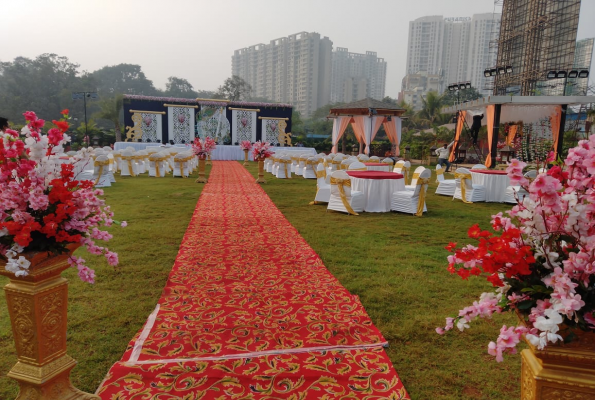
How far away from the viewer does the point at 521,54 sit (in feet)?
103

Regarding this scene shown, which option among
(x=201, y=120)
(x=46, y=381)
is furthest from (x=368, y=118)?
(x=46, y=381)

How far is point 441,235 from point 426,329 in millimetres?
2836

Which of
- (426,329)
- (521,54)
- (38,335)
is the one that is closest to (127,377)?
(38,335)

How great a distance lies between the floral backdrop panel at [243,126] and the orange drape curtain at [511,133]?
13.0 meters

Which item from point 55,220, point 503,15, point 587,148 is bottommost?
point 55,220

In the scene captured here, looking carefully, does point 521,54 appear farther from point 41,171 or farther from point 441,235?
point 41,171

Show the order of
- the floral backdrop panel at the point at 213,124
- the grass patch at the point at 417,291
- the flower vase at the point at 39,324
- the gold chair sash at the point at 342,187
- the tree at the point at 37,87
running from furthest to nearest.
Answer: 1. the tree at the point at 37,87
2. the floral backdrop panel at the point at 213,124
3. the gold chair sash at the point at 342,187
4. the grass patch at the point at 417,291
5. the flower vase at the point at 39,324

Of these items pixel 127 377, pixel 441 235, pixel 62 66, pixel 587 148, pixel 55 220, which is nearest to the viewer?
pixel 587 148

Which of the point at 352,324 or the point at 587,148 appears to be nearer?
the point at 587,148

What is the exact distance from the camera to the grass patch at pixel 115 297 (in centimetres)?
198

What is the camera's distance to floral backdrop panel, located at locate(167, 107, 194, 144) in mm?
20250

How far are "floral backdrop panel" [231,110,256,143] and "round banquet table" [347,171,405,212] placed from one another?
15.7 meters

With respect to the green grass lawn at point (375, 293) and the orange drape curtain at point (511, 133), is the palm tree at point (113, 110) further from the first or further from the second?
the orange drape curtain at point (511, 133)

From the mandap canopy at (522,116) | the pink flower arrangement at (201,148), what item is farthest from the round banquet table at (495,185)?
the pink flower arrangement at (201,148)
